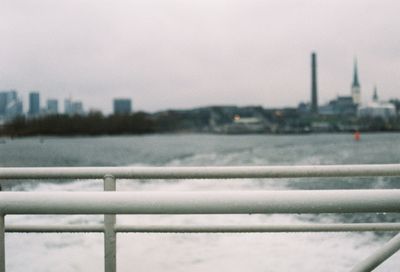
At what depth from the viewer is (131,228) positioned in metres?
2.20

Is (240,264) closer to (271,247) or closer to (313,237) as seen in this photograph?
(271,247)

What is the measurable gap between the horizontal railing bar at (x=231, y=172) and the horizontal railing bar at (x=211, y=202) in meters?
1.22

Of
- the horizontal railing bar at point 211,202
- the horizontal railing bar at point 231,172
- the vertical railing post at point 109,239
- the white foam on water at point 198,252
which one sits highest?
the horizontal railing bar at point 211,202

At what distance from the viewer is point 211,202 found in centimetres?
106

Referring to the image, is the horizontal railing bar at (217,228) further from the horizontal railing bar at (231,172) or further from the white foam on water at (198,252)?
the white foam on water at (198,252)

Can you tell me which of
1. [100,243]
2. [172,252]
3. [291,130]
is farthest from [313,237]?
[291,130]

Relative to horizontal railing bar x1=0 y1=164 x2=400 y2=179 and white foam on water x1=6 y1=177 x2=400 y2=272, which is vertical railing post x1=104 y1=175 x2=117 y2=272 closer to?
horizontal railing bar x1=0 y1=164 x2=400 y2=179

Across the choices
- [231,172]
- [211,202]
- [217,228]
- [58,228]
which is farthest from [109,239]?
[211,202]

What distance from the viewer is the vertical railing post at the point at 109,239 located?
2025 mm

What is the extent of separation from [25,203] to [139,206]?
270mm

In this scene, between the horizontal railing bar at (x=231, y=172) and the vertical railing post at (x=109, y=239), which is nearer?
the vertical railing post at (x=109, y=239)

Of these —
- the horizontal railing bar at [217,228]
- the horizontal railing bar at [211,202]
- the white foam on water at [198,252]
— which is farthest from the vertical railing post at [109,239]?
the white foam on water at [198,252]

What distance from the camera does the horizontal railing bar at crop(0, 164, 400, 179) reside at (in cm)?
230

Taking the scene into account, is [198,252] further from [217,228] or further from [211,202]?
[211,202]
